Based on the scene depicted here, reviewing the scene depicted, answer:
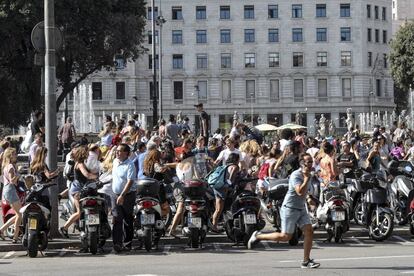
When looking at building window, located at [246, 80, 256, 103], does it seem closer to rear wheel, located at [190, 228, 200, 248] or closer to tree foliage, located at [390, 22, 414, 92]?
tree foliage, located at [390, 22, 414, 92]

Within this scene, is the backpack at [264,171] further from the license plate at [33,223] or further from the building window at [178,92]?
the building window at [178,92]

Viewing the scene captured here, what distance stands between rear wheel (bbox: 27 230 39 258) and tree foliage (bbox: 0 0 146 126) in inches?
913

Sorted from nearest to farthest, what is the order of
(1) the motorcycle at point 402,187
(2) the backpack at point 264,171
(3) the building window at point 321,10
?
(1) the motorcycle at point 402,187 < (2) the backpack at point 264,171 < (3) the building window at point 321,10

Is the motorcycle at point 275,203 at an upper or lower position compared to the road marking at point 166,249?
upper

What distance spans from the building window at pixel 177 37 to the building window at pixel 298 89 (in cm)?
1428

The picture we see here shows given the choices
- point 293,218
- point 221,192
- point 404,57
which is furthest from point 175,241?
point 404,57

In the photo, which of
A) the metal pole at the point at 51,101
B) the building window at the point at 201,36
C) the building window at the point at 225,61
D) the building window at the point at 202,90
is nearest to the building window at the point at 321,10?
the building window at the point at 225,61

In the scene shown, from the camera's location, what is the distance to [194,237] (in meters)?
14.1

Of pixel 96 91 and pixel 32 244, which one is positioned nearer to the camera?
pixel 32 244

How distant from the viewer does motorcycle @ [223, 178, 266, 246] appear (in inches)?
561

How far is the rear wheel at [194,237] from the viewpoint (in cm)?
1401

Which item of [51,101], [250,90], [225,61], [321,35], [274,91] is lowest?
[51,101]

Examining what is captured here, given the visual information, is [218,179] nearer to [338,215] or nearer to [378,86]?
[338,215]

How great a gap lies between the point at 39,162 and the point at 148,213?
216 centimetres
